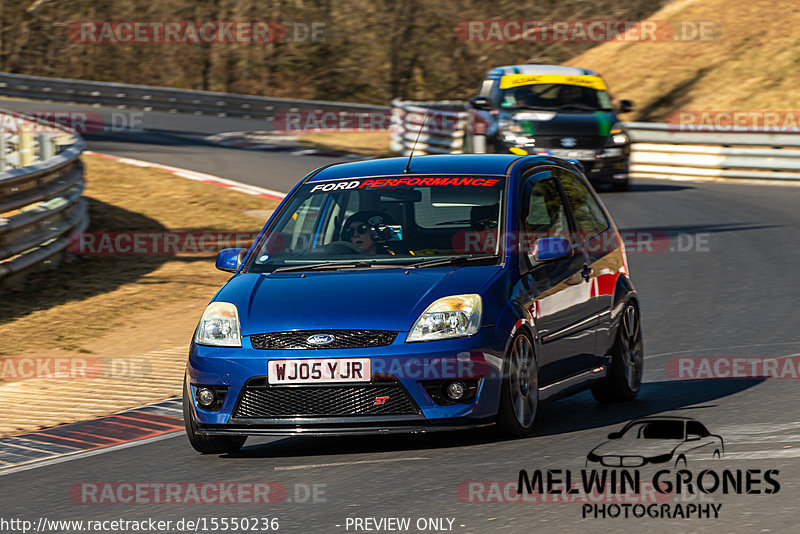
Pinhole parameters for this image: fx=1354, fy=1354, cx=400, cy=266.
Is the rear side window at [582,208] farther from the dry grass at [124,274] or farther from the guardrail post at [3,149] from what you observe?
the guardrail post at [3,149]

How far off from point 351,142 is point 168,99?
7.87m

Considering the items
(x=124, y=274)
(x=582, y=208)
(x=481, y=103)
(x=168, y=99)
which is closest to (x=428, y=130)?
(x=481, y=103)

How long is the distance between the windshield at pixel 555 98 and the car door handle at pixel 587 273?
13.9 m

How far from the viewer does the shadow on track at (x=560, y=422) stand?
7172mm

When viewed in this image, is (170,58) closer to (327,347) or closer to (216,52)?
(216,52)

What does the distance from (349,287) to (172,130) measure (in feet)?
89.5

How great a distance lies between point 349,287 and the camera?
6961mm

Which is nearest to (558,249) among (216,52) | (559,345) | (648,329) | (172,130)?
(559,345)

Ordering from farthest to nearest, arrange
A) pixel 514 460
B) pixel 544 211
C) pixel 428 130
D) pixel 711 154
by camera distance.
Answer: pixel 428 130, pixel 711 154, pixel 544 211, pixel 514 460

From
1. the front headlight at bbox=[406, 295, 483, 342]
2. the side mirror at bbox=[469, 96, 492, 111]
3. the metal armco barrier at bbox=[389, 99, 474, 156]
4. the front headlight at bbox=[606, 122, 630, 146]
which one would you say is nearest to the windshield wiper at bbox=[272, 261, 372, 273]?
the front headlight at bbox=[406, 295, 483, 342]

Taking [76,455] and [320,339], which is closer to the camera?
[320,339]

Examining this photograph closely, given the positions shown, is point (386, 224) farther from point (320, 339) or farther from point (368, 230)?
point (320, 339)

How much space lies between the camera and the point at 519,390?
6961 millimetres

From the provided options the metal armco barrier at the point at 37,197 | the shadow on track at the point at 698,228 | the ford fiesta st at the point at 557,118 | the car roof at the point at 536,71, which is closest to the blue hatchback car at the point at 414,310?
the metal armco barrier at the point at 37,197
